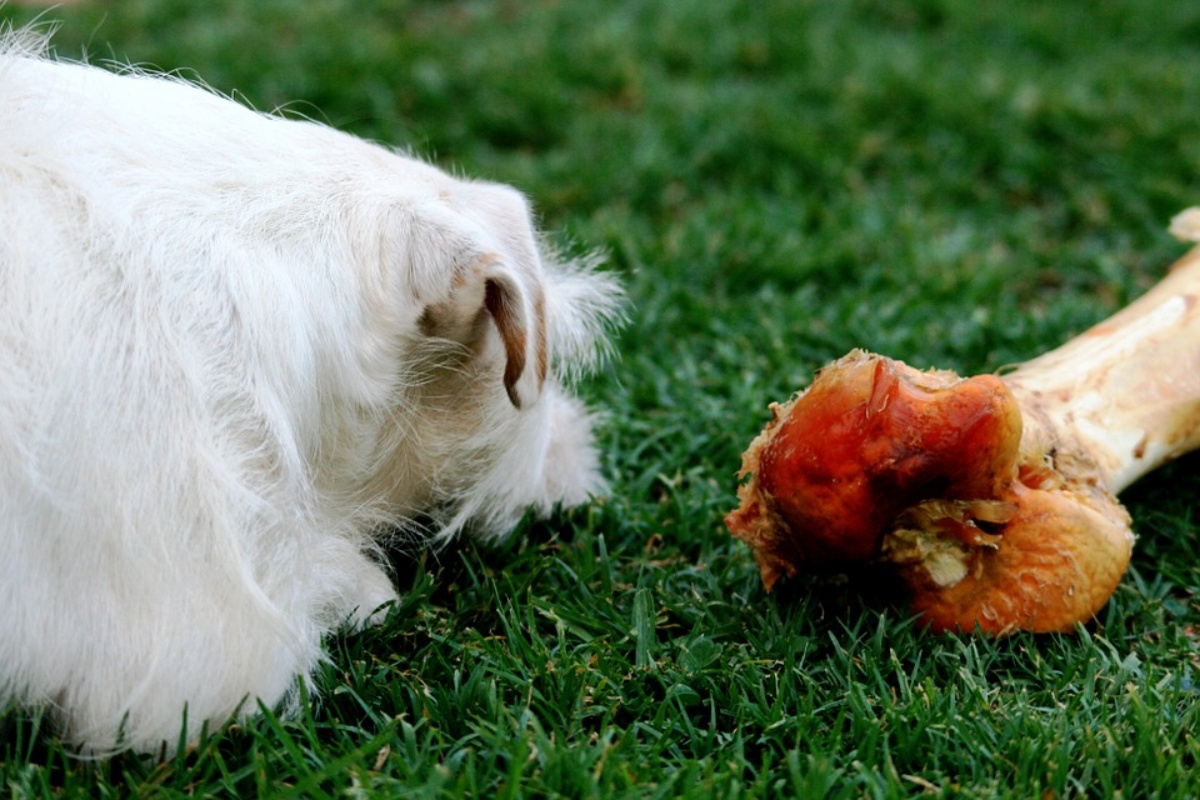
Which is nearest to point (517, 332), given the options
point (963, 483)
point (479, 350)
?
point (479, 350)

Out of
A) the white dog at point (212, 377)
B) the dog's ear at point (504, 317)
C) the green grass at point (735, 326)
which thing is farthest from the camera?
the dog's ear at point (504, 317)

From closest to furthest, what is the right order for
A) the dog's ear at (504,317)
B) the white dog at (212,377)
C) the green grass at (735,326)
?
1. the white dog at (212,377)
2. the green grass at (735,326)
3. the dog's ear at (504,317)

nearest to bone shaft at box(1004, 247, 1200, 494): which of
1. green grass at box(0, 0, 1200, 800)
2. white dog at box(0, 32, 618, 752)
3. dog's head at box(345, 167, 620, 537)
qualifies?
green grass at box(0, 0, 1200, 800)

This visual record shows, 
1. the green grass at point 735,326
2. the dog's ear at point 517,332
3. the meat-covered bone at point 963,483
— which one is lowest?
the green grass at point 735,326

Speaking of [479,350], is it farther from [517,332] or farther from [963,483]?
[963,483]

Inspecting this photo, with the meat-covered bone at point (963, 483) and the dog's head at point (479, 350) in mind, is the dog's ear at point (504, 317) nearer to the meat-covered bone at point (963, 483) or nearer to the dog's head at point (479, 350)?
the dog's head at point (479, 350)

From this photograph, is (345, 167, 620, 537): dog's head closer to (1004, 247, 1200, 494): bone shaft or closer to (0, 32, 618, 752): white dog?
(0, 32, 618, 752): white dog

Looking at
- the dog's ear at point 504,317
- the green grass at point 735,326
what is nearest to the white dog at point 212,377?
the dog's ear at point 504,317
